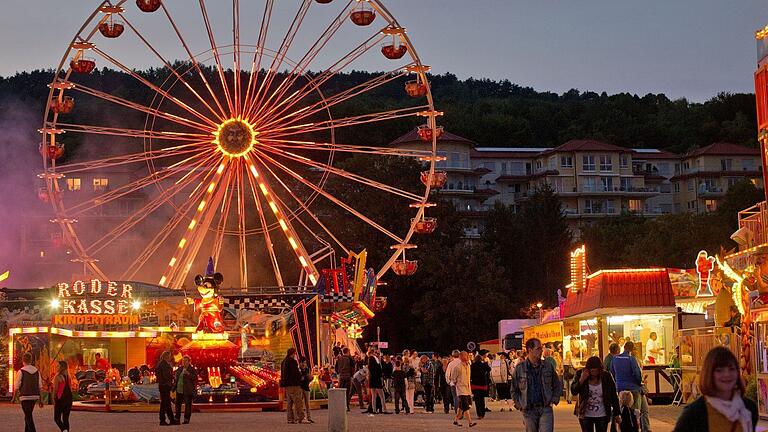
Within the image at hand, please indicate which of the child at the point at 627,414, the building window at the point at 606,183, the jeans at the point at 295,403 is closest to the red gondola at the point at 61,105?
the jeans at the point at 295,403

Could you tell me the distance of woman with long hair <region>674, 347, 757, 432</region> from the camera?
756 centimetres

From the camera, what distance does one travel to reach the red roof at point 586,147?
132 metres

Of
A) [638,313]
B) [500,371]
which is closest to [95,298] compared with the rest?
[500,371]

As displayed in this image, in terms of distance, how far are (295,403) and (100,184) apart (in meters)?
84.5

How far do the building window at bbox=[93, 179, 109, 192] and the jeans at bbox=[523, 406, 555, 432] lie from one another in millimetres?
90901

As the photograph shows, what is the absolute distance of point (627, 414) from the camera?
664 inches

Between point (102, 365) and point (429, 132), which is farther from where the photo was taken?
point (429, 132)

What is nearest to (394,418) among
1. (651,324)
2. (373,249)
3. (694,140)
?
(651,324)

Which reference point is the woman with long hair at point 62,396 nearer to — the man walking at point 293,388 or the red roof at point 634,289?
the man walking at point 293,388

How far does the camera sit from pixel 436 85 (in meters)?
194

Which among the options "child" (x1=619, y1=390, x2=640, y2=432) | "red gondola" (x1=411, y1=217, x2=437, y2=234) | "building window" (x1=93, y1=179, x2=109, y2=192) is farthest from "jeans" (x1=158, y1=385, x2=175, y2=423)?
"building window" (x1=93, y1=179, x2=109, y2=192)

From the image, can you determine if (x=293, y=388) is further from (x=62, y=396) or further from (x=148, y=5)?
(x=148, y=5)

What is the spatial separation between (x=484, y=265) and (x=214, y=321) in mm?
48519

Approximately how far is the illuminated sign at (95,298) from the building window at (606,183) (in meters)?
96.9
